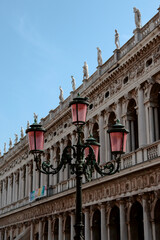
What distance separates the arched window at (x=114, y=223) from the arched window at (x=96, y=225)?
1557mm

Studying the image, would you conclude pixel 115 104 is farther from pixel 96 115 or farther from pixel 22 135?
pixel 22 135

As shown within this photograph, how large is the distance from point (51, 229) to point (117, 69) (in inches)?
483

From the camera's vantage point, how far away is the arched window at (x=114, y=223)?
19.6 meters

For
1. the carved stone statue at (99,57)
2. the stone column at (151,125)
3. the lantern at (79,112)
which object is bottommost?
the lantern at (79,112)

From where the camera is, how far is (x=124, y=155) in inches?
734

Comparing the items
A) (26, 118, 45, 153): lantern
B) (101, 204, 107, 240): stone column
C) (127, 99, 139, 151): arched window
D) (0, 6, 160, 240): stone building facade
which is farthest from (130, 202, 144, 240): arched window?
(26, 118, 45, 153): lantern

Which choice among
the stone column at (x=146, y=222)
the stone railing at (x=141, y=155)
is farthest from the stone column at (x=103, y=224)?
the stone column at (x=146, y=222)

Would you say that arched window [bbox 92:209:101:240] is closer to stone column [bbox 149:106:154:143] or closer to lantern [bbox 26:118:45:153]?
stone column [bbox 149:106:154:143]

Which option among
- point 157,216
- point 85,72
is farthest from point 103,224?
point 85,72

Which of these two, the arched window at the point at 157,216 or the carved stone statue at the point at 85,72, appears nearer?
the arched window at the point at 157,216

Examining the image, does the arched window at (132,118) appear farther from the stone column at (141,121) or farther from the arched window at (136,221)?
the arched window at (136,221)

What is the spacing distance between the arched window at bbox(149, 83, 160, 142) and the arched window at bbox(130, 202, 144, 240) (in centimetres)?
313

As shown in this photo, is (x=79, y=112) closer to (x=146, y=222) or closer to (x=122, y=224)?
(x=146, y=222)

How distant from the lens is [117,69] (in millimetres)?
20594
